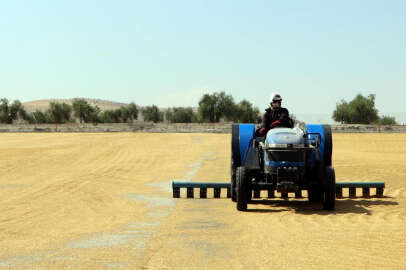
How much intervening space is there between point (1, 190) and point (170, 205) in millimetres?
5540

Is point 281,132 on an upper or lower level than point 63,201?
upper

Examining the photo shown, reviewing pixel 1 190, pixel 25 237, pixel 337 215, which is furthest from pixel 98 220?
pixel 1 190

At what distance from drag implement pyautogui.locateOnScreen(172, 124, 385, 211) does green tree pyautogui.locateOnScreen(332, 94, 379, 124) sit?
9898cm

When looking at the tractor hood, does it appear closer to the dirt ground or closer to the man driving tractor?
the man driving tractor

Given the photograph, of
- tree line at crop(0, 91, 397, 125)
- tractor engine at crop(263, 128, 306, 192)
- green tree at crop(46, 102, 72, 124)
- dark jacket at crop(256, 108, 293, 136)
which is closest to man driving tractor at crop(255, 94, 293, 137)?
dark jacket at crop(256, 108, 293, 136)

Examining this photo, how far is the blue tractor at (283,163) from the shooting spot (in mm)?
9664

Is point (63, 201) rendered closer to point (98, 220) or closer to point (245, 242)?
point (98, 220)

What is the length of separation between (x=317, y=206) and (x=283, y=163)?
1741mm

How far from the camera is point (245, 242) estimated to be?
23.8 ft

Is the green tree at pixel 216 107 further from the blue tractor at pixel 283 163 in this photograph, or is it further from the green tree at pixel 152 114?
the blue tractor at pixel 283 163

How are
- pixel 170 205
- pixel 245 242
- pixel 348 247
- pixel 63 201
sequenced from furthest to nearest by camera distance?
1. pixel 63 201
2. pixel 170 205
3. pixel 245 242
4. pixel 348 247

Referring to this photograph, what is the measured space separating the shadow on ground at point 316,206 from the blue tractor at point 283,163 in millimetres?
247

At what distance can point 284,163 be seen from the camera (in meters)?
9.69

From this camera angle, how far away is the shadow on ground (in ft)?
32.9
